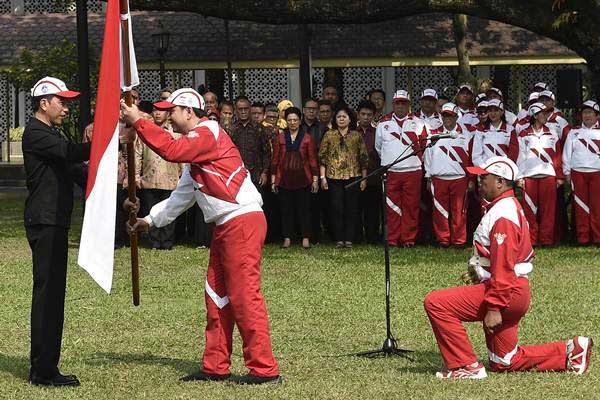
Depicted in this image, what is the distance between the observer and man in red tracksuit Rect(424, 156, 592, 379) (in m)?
8.63

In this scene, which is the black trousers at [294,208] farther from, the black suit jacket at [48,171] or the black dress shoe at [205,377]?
the black suit jacket at [48,171]

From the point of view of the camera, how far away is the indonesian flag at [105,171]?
843cm

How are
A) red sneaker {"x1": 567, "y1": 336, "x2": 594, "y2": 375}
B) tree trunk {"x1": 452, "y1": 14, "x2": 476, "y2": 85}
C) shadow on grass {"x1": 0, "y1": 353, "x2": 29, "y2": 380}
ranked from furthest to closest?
1. tree trunk {"x1": 452, "y1": 14, "x2": 476, "y2": 85}
2. shadow on grass {"x1": 0, "y1": 353, "x2": 29, "y2": 380}
3. red sneaker {"x1": 567, "y1": 336, "x2": 594, "y2": 375}

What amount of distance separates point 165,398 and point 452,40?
84.6 ft

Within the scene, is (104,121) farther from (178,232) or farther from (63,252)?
(178,232)

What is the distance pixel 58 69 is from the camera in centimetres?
3125

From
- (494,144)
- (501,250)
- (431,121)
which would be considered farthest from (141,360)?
(431,121)

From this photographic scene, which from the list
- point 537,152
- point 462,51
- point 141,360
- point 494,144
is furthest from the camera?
point 462,51

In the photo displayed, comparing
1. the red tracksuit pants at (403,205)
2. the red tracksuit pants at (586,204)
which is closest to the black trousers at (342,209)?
the red tracksuit pants at (403,205)

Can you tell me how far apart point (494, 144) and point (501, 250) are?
26.7 feet

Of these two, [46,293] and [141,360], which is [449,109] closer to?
[141,360]

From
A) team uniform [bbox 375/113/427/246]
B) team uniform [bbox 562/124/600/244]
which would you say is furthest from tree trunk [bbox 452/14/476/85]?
team uniform [bbox 375/113/427/246]

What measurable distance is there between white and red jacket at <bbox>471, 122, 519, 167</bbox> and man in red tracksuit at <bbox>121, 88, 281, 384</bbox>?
814 cm

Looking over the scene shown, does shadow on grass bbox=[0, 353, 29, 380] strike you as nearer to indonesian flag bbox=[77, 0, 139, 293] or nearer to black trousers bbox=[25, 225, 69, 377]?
black trousers bbox=[25, 225, 69, 377]
